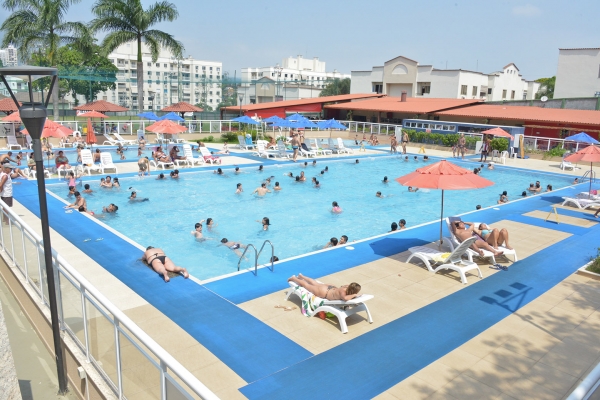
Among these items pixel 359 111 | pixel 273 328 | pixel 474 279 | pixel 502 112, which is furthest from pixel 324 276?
pixel 359 111

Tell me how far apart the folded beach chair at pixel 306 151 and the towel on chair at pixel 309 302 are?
70.1 ft

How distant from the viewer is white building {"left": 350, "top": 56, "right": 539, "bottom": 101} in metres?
56.8

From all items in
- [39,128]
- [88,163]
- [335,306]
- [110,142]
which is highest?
[39,128]

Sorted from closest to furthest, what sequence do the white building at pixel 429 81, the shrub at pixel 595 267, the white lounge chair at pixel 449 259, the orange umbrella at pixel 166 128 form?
the white lounge chair at pixel 449 259 → the shrub at pixel 595 267 → the orange umbrella at pixel 166 128 → the white building at pixel 429 81

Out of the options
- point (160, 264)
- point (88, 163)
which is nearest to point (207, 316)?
point (160, 264)

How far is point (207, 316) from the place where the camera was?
7430mm

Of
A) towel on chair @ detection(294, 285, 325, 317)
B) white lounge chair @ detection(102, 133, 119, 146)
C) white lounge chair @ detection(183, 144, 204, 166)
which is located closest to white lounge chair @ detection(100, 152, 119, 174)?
white lounge chair @ detection(183, 144, 204, 166)

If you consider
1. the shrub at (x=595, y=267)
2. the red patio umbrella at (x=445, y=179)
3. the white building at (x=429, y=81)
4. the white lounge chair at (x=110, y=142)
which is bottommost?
the shrub at (x=595, y=267)

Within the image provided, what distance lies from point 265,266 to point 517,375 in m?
5.19

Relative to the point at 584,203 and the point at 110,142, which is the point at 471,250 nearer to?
the point at 584,203

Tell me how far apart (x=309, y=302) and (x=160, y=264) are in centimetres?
331

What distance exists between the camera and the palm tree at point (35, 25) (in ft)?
101

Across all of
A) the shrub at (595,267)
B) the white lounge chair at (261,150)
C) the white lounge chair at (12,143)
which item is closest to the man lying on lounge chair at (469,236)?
the shrub at (595,267)

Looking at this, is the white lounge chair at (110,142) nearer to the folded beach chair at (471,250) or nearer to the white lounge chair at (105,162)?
the white lounge chair at (105,162)
